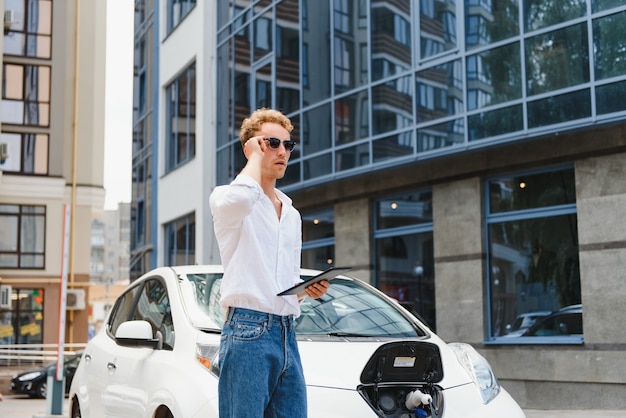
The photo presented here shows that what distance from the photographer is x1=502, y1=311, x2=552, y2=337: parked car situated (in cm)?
1328

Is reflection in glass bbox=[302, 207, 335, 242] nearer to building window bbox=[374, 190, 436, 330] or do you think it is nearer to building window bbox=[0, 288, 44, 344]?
building window bbox=[374, 190, 436, 330]

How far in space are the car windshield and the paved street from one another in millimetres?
5904

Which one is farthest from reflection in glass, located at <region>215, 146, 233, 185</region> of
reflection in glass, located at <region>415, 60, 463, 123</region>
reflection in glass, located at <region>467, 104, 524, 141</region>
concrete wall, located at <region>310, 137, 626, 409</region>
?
reflection in glass, located at <region>467, 104, 524, 141</region>

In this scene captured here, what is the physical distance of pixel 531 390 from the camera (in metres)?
12.9

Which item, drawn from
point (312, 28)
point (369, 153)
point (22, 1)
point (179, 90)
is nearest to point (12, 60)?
point (22, 1)

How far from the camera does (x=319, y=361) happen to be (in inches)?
200

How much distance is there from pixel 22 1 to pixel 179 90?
1789 cm

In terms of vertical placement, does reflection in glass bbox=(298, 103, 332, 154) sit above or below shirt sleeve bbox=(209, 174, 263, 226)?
above

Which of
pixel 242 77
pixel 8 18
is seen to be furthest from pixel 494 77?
pixel 8 18

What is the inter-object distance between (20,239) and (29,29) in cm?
903

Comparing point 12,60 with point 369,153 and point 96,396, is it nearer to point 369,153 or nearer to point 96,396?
point 369,153

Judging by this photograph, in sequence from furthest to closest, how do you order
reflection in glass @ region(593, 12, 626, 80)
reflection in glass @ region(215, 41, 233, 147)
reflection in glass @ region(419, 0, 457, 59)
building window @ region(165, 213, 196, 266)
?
building window @ region(165, 213, 196, 266) → reflection in glass @ region(215, 41, 233, 147) → reflection in glass @ region(419, 0, 457, 59) → reflection in glass @ region(593, 12, 626, 80)

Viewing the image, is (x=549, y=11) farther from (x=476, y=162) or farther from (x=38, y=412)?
(x=38, y=412)

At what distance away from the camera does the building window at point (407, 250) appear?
15.3m
